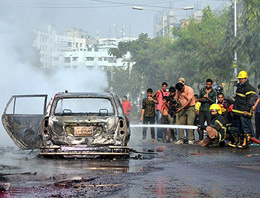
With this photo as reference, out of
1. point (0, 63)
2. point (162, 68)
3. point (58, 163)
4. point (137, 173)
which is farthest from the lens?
point (162, 68)

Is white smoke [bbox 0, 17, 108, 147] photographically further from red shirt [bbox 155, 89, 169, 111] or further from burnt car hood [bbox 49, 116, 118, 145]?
burnt car hood [bbox 49, 116, 118, 145]

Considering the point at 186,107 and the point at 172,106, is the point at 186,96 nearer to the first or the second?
the point at 186,107

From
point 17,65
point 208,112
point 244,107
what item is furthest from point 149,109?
point 17,65

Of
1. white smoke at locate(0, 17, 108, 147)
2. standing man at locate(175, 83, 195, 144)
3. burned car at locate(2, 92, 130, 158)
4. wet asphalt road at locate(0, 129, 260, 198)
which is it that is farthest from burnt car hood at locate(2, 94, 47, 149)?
white smoke at locate(0, 17, 108, 147)

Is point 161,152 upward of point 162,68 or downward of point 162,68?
downward

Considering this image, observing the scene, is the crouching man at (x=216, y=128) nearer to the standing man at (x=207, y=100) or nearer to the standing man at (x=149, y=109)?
the standing man at (x=207, y=100)

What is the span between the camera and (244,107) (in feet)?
53.4

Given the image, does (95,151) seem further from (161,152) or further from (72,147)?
(161,152)

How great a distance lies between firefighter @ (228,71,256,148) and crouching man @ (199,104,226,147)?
39cm

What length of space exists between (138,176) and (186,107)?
8.44 meters

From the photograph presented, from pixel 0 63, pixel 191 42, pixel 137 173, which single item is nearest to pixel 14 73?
pixel 0 63

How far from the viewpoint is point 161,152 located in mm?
14992

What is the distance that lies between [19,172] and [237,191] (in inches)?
147

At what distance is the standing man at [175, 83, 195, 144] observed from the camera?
1802 cm
